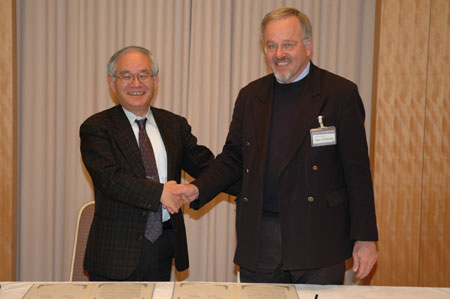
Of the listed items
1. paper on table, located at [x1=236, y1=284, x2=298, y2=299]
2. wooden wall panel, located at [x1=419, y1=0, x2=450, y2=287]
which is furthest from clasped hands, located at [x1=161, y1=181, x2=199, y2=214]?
wooden wall panel, located at [x1=419, y1=0, x2=450, y2=287]

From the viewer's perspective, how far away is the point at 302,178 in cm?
217

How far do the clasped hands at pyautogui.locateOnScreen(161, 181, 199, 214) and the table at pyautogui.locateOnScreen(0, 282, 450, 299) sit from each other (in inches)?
25.2

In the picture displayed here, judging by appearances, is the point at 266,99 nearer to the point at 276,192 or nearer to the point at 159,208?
the point at 276,192

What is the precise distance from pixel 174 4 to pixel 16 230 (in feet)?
7.94

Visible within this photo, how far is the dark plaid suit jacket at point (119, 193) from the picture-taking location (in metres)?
2.44

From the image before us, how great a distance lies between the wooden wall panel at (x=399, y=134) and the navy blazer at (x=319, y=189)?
150cm

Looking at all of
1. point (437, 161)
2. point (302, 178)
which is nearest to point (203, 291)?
point (302, 178)

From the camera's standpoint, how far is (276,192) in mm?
2236

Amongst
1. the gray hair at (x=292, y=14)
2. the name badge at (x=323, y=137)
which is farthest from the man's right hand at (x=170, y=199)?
the gray hair at (x=292, y=14)

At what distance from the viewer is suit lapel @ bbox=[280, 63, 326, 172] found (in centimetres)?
218

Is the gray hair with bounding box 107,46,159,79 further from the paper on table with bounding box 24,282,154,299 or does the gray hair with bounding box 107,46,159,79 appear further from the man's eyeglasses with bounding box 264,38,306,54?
the paper on table with bounding box 24,282,154,299

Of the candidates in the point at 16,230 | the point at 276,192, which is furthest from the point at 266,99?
the point at 16,230

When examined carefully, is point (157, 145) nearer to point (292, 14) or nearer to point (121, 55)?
point (121, 55)

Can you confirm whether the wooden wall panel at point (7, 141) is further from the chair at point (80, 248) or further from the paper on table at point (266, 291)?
the paper on table at point (266, 291)
